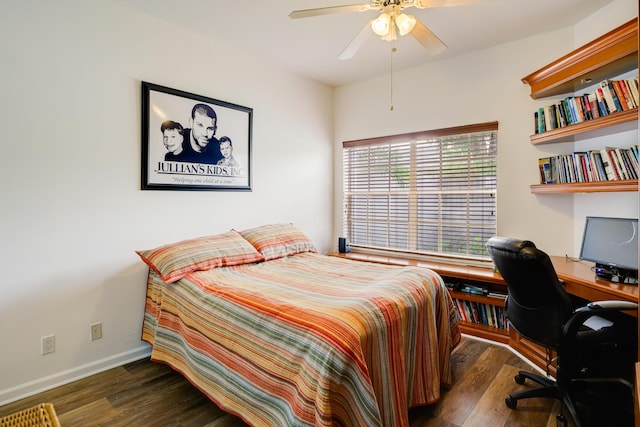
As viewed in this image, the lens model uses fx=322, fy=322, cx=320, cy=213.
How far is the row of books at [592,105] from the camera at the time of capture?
208 centimetres

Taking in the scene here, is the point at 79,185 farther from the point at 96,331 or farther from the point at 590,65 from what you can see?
the point at 590,65

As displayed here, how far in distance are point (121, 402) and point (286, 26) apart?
3029 mm

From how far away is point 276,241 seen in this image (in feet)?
9.96

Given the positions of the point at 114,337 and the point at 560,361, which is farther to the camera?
the point at 114,337

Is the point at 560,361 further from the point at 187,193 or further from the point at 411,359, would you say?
the point at 187,193

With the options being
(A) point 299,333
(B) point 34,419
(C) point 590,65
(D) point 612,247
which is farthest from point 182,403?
(C) point 590,65

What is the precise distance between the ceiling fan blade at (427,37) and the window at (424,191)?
4.34 feet

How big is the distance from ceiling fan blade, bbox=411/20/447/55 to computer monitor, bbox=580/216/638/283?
1722 millimetres

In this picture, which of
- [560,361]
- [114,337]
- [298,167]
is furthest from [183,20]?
[560,361]

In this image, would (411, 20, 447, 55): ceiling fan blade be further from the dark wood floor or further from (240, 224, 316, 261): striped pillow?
the dark wood floor

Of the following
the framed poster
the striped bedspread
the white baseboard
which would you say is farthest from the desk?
the white baseboard

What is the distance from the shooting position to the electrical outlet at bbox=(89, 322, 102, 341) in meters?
2.38

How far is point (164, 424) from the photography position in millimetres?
1828

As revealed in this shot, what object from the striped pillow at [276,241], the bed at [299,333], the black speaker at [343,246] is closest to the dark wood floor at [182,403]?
the bed at [299,333]
